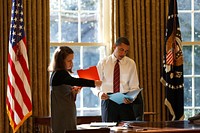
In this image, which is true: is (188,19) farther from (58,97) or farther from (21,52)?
(58,97)

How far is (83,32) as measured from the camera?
6699 millimetres

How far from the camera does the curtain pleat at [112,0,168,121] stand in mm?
6488

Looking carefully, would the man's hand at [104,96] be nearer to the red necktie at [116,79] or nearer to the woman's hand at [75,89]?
the red necktie at [116,79]

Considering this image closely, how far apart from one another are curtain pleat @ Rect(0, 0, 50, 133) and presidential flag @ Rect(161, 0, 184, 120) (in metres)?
1.58

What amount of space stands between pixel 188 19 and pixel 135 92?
224 centimetres

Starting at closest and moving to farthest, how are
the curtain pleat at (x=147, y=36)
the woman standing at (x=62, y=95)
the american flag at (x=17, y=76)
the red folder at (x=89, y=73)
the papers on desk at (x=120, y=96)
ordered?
the woman standing at (x=62, y=95) → the red folder at (x=89, y=73) → the papers on desk at (x=120, y=96) → the american flag at (x=17, y=76) → the curtain pleat at (x=147, y=36)

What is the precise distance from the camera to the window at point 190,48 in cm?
696

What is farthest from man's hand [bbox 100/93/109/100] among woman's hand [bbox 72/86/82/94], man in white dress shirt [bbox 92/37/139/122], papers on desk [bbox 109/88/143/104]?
woman's hand [bbox 72/86/82/94]

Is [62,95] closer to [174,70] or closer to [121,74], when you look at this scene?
[121,74]

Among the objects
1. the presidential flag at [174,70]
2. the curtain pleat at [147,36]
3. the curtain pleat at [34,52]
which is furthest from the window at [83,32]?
the presidential flag at [174,70]

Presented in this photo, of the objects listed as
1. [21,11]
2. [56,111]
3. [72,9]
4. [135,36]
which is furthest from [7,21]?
[56,111]

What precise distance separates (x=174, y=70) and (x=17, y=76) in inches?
81.6

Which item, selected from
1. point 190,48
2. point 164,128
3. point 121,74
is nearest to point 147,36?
point 190,48

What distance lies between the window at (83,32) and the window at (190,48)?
115 cm
